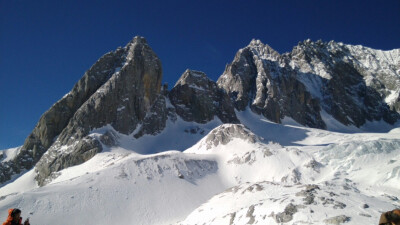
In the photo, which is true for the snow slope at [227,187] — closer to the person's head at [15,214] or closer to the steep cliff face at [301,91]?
the person's head at [15,214]

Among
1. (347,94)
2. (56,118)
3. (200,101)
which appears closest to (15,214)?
(56,118)

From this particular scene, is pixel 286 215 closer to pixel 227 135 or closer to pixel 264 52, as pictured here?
pixel 227 135

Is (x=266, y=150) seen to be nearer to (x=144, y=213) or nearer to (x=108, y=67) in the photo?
(x=144, y=213)

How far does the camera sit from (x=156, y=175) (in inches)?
2370

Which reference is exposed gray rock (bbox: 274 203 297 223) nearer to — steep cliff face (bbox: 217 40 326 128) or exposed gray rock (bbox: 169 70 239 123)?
exposed gray rock (bbox: 169 70 239 123)

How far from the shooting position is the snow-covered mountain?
39.5 metres

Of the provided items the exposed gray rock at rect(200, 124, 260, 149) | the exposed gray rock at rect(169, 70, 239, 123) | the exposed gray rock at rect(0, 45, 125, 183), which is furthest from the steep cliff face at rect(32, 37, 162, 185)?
the exposed gray rock at rect(200, 124, 260, 149)

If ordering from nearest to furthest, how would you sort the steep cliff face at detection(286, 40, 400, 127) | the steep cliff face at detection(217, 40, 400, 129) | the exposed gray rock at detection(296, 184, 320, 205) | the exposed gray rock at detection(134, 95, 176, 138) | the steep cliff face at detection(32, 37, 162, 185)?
the exposed gray rock at detection(296, 184, 320, 205), the steep cliff face at detection(32, 37, 162, 185), the exposed gray rock at detection(134, 95, 176, 138), the steep cliff face at detection(217, 40, 400, 129), the steep cliff face at detection(286, 40, 400, 127)

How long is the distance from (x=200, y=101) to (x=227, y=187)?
66.6 m

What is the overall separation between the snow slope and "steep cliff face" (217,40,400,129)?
71.5m

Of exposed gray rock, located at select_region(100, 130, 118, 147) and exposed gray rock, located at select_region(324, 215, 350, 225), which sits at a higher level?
exposed gray rock, located at select_region(100, 130, 118, 147)

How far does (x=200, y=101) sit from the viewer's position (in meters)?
126

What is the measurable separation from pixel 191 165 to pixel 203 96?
64.4 meters

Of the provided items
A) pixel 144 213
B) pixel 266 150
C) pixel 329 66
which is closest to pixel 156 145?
pixel 266 150
